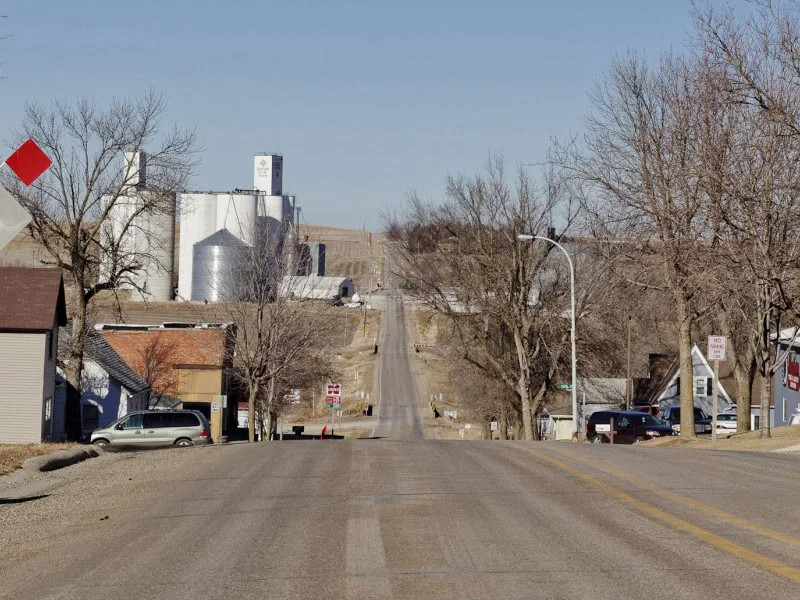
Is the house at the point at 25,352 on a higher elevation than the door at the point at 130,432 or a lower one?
higher

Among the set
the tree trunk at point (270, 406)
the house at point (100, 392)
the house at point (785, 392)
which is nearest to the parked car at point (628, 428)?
the house at point (785, 392)

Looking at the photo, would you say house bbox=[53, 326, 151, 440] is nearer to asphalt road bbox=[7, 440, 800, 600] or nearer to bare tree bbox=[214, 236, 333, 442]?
bare tree bbox=[214, 236, 333, 442]

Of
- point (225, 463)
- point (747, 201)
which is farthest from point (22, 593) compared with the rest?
point (747, 201)

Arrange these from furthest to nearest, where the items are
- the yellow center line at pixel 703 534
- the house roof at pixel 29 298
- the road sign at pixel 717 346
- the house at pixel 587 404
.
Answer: the house at pixel 587 404 < the house roof at pixel 29 298 < the road sign at pixel 717 346 < the yellow center line at pixel 703 534

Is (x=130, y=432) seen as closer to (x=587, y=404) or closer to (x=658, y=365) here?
(x=587, y=404)

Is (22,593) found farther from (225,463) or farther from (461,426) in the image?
(461,426)

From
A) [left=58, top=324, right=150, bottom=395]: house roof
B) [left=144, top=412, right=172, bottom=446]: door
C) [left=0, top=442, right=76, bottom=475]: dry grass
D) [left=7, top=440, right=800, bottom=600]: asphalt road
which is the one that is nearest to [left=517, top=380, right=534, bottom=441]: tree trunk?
[left=144, top=412, right=172, bottom=446]: door

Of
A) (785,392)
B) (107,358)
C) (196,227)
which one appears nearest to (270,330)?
(107,358)

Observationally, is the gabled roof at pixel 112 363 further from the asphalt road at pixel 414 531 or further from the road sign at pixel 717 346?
the asphalt road at pixel 414 531

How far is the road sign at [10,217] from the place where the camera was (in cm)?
1023

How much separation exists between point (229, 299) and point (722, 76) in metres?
39.2

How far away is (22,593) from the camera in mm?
7484

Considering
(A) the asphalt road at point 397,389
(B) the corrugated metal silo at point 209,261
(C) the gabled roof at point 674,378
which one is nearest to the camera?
(C) the gabled roof at point 674,378

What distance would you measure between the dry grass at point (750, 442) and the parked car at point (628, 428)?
2781 millimetres
